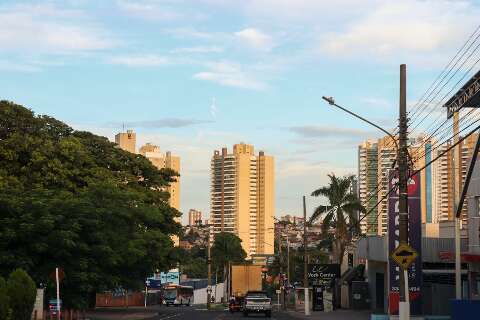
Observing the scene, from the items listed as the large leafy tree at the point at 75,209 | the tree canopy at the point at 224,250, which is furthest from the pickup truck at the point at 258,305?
the tree canopy at the point at 224,250

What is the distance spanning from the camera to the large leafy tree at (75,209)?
133ft

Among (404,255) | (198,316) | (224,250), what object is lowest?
(198,316)

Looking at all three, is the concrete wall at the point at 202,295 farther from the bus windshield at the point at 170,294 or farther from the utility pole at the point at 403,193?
the utility pole at the point at 403,193

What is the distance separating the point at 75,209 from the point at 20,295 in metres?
12.5

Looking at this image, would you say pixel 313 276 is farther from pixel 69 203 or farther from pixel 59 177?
pixel 69 203

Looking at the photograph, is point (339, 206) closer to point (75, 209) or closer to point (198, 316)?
point (198, 316)

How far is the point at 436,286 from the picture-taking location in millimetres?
53562

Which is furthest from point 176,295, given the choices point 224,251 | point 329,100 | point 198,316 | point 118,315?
point 329,100

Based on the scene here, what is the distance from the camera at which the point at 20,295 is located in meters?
29.8

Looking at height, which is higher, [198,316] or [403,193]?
[403,193]

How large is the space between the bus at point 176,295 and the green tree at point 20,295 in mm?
76131

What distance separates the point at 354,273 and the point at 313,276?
375 centimetres

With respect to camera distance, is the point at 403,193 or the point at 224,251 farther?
the point at 224,251

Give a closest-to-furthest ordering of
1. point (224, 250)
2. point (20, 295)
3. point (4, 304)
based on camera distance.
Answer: point (4, 304), point (20, 295), point (224, 250)
